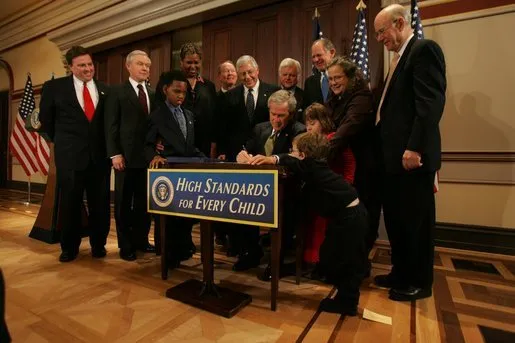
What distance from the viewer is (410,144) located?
167 cm

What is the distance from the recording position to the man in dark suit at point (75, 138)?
2.46 metres

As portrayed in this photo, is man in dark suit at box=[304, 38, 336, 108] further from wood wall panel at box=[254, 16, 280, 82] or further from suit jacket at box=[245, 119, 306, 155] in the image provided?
wood wall panel at box=[254, 16, 280, 82]

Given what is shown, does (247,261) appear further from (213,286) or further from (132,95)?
(132,95)

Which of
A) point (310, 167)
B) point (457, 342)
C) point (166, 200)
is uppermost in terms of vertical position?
point (310, 167)

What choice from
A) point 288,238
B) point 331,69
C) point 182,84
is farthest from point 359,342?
point 182,84

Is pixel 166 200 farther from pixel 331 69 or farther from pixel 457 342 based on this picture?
pixel 457 342

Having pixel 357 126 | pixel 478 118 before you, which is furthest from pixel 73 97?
pixel 478 118

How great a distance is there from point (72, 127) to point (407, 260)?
2550 millimetres

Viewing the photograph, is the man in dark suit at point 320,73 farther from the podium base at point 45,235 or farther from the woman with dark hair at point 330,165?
the podium base at point 45,235

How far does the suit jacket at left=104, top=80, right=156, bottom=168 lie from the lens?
8.16ft

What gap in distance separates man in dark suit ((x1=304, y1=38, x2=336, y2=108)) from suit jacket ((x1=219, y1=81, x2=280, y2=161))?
276 mm

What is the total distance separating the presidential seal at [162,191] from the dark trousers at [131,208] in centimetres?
75

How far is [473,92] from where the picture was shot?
2.81m

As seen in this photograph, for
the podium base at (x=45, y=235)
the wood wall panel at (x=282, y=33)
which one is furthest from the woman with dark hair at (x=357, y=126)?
the podium base at (x=45, y=235)
